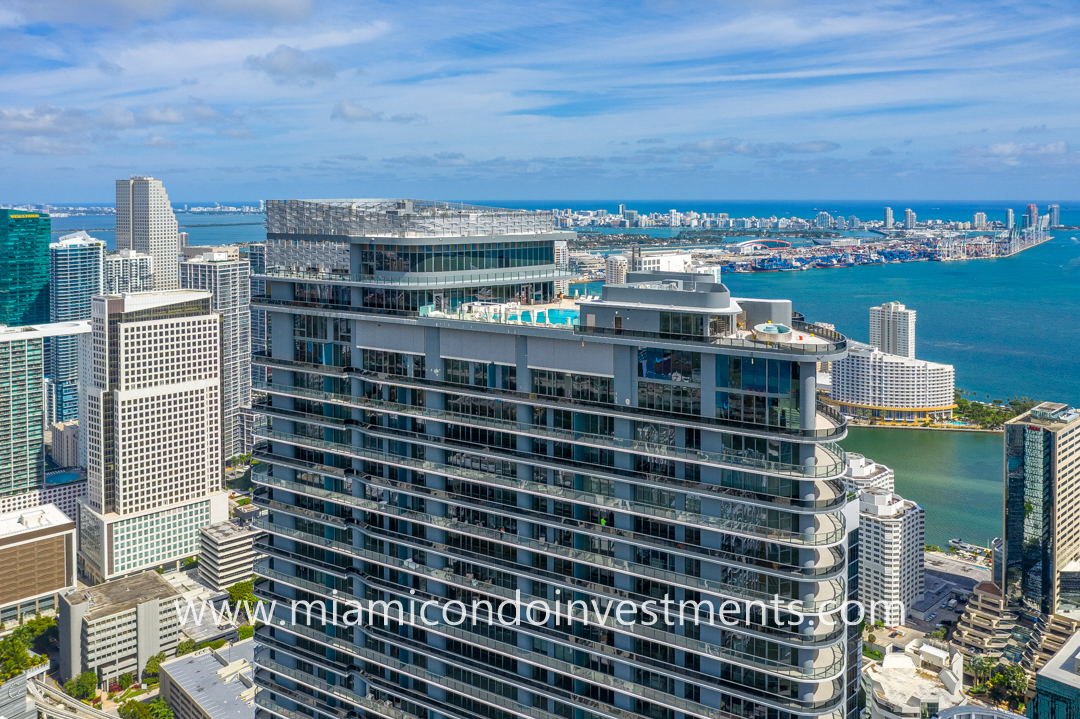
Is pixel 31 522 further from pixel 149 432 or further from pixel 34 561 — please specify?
pixel 149 432

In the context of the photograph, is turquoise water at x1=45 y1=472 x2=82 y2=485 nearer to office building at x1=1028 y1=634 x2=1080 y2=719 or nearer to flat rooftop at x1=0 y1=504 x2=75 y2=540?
flat rooftop at x1=0 y1=504 x2=75 y2=540

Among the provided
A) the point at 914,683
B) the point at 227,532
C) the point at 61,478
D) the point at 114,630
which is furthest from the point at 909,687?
the point at 61,478

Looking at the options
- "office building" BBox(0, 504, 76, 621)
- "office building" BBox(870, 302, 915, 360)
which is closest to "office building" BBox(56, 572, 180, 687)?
"office building" BBox(0, 504, 76, 621)

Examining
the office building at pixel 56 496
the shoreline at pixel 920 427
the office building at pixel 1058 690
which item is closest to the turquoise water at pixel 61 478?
the office building at pixel 56 496

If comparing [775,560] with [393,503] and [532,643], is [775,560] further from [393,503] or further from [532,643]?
[393,503]

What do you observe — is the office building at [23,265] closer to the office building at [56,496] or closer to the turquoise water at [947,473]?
the office building at [56,496]

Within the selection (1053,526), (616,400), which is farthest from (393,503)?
(1053,526)
